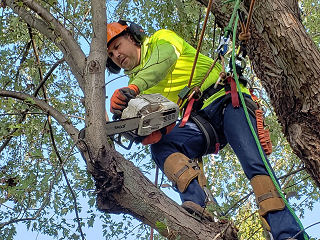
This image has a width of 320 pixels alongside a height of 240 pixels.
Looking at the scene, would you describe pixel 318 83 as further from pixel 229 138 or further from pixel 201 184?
pixel 201 184

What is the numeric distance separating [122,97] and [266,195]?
1.08m

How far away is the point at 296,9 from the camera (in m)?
3.60

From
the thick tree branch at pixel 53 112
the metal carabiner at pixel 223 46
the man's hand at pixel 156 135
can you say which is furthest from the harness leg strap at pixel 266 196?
the thick tree branch at pixel 53 112

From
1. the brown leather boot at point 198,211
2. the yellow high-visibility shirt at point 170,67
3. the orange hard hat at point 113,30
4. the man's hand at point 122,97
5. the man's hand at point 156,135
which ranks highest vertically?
the orange hard hat at point 113,30

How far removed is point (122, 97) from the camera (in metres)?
3.36

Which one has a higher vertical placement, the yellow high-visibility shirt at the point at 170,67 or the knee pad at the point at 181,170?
the yellow high-visibility shirt at the point at 170,67

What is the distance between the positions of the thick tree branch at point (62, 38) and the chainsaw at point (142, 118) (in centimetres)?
40

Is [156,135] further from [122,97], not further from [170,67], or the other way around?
[170,67]

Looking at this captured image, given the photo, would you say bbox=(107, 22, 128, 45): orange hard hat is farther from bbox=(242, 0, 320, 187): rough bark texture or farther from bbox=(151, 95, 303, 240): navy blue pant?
bbox=(242, 0, 320, 187): rough bark texture

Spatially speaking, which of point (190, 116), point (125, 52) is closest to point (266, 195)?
point (190, 116)

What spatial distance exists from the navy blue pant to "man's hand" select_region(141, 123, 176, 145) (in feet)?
0.18

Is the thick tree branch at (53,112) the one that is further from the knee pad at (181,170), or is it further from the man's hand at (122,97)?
the knee pad at (181,170)

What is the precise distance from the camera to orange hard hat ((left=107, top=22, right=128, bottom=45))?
3916 mm

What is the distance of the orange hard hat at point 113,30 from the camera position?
3.92 meters
